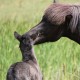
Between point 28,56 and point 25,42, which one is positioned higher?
point 25,42

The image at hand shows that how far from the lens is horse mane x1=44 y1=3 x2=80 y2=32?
4863 mm

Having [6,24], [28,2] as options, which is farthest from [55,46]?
[28,2]

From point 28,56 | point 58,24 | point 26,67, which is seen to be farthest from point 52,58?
point 26,67

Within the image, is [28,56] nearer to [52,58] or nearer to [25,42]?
[25,42]

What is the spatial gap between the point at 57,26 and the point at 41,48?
1.57 m

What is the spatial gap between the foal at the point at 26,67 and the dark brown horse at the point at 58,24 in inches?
6.6

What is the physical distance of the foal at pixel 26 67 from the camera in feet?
13.7

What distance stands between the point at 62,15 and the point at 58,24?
0.27ft

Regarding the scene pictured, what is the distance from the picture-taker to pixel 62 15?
192 inches

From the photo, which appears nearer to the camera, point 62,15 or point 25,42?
point 25,42

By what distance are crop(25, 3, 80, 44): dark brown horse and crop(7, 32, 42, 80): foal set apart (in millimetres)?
167

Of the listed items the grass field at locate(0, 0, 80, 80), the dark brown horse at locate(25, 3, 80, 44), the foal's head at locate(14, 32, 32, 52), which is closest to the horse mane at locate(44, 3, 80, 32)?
the dark brown horse at locate(25, 3, 80, 44)

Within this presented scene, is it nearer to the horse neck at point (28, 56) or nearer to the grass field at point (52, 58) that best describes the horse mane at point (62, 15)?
the horse neck at point (28, 56)

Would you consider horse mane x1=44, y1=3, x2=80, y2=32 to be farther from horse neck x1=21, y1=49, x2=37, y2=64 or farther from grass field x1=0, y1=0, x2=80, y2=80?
grass field x1=0, y1=0, x2=80, y2=80
